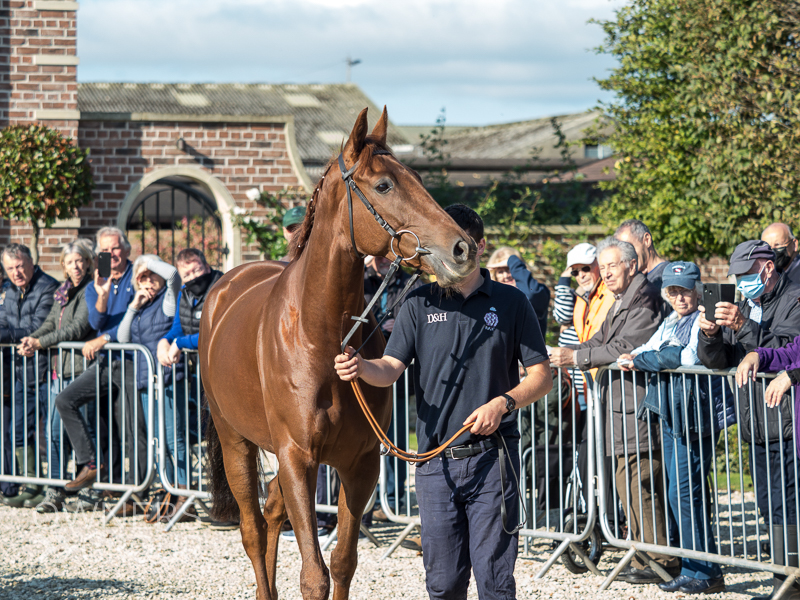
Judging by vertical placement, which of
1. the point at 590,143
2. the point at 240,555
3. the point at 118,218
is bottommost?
the point at 240,555

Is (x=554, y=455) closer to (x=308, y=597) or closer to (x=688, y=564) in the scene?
(x=688, y=564)

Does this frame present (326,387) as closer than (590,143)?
Yes

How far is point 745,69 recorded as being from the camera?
8.54 meters

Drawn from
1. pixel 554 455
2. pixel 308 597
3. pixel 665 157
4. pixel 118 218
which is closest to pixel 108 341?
pixel 554 455

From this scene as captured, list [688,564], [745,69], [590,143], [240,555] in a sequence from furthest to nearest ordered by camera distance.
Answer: [590,143]
[745,69]
[240,555]
[688,564]

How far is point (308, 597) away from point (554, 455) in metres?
2.71

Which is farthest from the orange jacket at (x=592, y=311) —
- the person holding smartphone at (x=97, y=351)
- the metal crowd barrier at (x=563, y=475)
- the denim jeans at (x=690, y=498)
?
the person holding smartphone at (x=97, y=351)

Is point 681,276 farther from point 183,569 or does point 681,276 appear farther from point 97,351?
point 97,351

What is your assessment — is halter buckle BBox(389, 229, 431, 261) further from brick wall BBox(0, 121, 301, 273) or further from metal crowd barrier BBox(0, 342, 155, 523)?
brick wall BBox(0, 121, 301, 273)

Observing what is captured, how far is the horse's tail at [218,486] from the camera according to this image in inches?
213

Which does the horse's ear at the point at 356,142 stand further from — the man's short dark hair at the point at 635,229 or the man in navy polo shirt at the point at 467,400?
the man's short dark hair at the point at 635,229

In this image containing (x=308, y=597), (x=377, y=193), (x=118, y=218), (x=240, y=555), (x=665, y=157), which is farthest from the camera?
(x=118, y=218)

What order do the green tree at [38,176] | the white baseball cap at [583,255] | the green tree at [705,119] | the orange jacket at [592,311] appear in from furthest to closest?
the green tree at [38,176] → the green tree at [705,119] → the white baseball cap at [583,255] → the orange jacket at [592,311]

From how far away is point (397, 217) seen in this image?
311 cm
